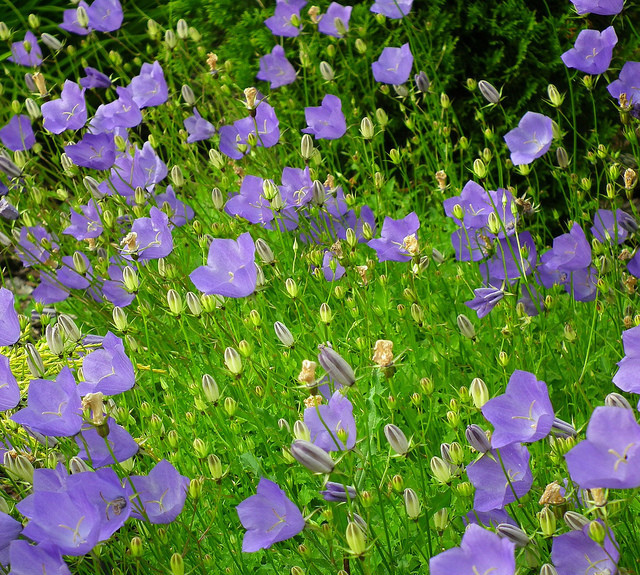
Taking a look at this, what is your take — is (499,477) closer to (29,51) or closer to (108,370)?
(108,370)

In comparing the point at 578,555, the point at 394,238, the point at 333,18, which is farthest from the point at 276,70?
the point at 578,555

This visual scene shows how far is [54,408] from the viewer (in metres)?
1.92

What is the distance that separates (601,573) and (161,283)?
2224 mm

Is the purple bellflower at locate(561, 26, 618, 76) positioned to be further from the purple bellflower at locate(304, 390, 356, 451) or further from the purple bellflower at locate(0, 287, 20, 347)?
the purple bellflower at locate(0, 287, 20, 347)

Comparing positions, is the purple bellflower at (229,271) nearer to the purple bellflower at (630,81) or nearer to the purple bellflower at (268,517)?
the purple bellflower at (268,517)

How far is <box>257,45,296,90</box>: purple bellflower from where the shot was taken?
4.07 metres

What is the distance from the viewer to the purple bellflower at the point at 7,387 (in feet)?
6.31

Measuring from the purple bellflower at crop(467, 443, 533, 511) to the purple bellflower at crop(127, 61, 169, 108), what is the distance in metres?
2.67

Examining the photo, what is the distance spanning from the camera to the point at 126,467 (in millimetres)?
1952

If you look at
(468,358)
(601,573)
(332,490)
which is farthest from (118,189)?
(601,573)

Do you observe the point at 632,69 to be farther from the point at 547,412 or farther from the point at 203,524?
the point at 203,524

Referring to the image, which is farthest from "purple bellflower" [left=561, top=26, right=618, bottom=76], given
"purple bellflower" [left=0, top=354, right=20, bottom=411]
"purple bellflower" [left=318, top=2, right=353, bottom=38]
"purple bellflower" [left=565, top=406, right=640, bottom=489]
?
"purple bellflower" [left=0, top=354, right=20, bottom=411]

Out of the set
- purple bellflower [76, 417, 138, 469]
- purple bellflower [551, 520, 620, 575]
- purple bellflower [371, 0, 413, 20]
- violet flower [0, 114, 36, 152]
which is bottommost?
violet flower [0, 114, 36, 152]

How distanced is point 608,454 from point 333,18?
10.1ft
